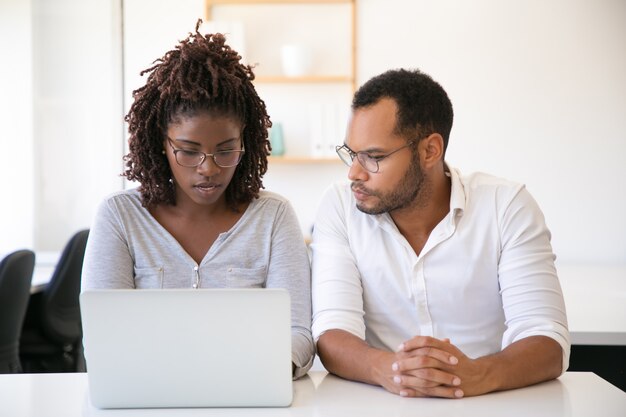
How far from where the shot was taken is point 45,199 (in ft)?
16.6

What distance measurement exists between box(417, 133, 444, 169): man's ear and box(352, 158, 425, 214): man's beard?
0.03 meters

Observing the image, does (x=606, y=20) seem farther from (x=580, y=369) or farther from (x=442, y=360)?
(x=442, y=360)

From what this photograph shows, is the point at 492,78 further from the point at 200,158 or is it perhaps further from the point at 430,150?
the point at 200,158

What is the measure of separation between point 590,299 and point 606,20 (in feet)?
8.35

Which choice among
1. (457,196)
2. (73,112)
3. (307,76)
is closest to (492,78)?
(307,76)

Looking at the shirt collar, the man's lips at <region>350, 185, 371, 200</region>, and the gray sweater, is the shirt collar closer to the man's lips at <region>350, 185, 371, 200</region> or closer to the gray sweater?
the man's lips at <region>350, 185, 371, 200</region>

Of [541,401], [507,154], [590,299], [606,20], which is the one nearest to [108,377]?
[541,401]

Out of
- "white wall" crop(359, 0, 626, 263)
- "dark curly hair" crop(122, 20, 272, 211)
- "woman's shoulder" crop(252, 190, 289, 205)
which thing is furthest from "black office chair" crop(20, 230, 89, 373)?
"white wall" crop(359, 0, 626, 263)

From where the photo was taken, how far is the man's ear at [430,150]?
188cm

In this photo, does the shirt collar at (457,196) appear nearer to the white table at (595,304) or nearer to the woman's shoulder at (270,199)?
the woman's shoulder at (270,199)

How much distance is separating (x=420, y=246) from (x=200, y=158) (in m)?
0.53

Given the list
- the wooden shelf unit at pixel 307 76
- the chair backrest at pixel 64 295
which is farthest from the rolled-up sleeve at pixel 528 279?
the wooden shelf unit at pixel 307 76

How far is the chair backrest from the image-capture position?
141 inches

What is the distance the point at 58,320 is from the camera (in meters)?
3.61
